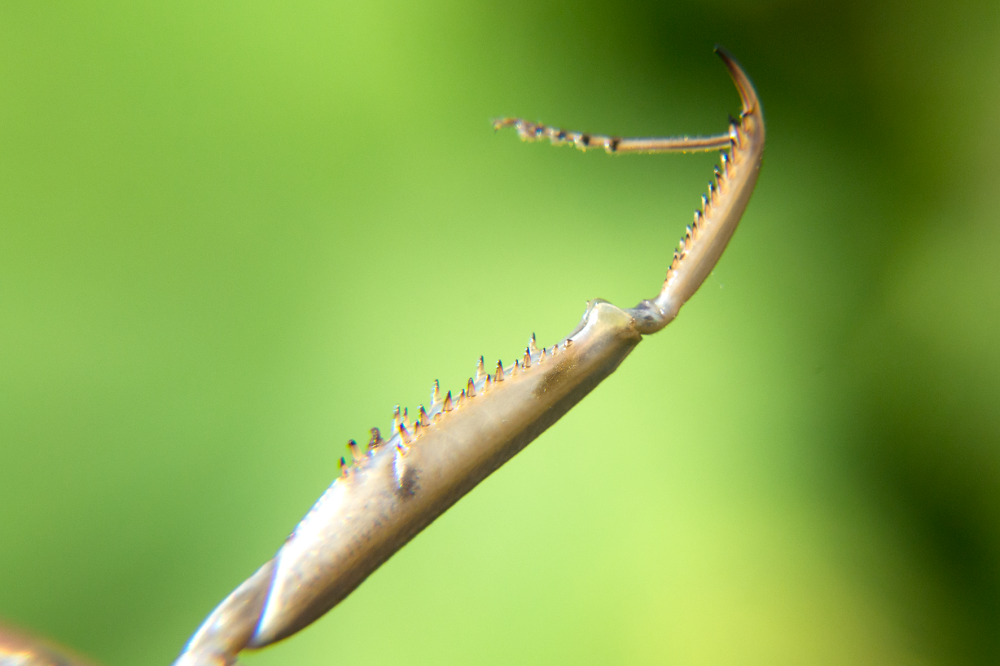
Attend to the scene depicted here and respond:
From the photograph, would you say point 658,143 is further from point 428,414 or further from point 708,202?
point 428,414

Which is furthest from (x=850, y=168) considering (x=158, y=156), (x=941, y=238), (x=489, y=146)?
(x=158, y=156)

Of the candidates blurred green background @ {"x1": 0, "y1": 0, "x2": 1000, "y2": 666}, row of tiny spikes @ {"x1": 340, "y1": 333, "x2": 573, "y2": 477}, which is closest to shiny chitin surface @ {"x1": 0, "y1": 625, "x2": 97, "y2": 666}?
row of tiny spikes @ {"x1": 340, "y1": 333, "x2": 573, "y2": 477}

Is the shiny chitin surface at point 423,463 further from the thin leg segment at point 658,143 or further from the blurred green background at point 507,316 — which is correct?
the blurred green background at point 507,316

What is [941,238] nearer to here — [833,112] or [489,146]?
[833,112]

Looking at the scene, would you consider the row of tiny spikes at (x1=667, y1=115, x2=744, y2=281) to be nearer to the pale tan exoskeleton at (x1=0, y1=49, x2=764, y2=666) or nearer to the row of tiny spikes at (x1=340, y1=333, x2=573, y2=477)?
the pale tan exoskeleton at (x1=0, y1=49, x2=764, y2=666)

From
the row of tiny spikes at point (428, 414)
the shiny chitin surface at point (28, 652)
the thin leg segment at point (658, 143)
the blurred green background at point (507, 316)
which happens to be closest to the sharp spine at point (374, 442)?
the row of tiny spikes at point (428, 414)

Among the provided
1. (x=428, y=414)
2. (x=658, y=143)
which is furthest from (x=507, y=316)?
(x=428, y=414)

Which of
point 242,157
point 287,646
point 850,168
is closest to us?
point 287,646
